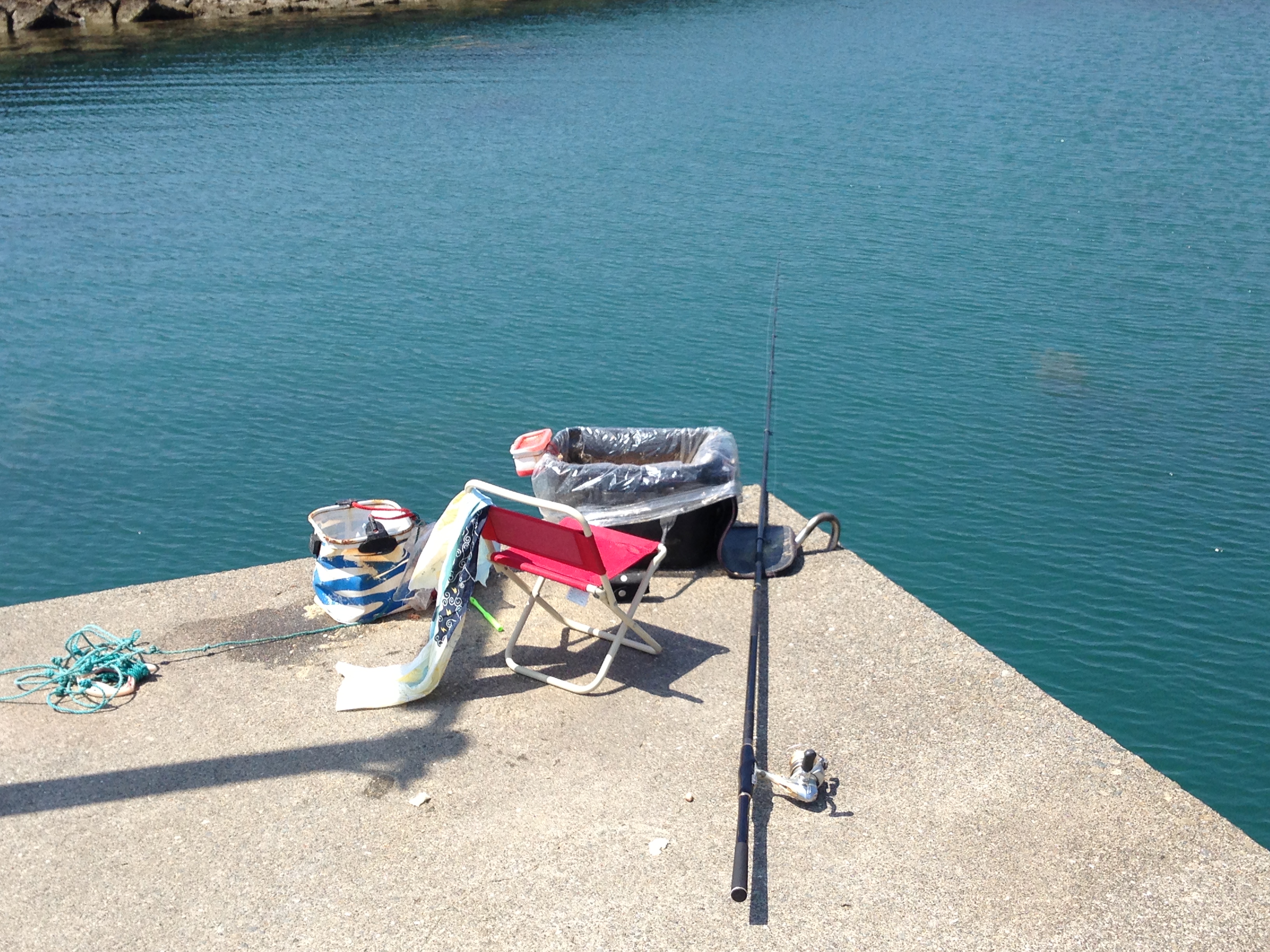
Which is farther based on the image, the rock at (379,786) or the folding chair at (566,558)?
the folding chair at (566,558)

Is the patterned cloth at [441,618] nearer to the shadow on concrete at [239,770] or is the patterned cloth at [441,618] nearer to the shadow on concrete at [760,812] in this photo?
the shadow on concrete at [239,770]

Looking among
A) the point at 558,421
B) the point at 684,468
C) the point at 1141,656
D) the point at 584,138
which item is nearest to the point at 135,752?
the point at 684,468

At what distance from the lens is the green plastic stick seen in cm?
632

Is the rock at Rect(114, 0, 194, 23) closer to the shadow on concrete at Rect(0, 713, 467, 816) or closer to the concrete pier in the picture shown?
the concrete pier

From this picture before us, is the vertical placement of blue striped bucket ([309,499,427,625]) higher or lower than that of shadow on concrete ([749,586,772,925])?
higher

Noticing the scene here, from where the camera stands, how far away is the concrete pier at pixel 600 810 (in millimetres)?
4320

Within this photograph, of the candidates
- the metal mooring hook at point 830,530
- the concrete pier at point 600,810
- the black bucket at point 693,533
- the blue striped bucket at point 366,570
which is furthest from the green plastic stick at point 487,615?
the metal mooring hook at point 830,530

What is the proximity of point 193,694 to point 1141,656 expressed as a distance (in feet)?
20.5

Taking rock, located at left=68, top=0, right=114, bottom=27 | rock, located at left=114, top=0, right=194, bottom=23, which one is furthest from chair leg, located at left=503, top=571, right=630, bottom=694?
rock, located at left=68, top=0, right=114, bottom=27

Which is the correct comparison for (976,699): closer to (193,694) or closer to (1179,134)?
(193,694)

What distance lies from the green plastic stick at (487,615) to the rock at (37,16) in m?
42.6

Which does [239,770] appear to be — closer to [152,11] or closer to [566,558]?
[566,558]

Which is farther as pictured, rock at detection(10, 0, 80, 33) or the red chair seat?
rock at detection(10, 0, 80, 33)

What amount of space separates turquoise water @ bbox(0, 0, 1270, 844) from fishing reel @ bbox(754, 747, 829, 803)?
3.56 metres
